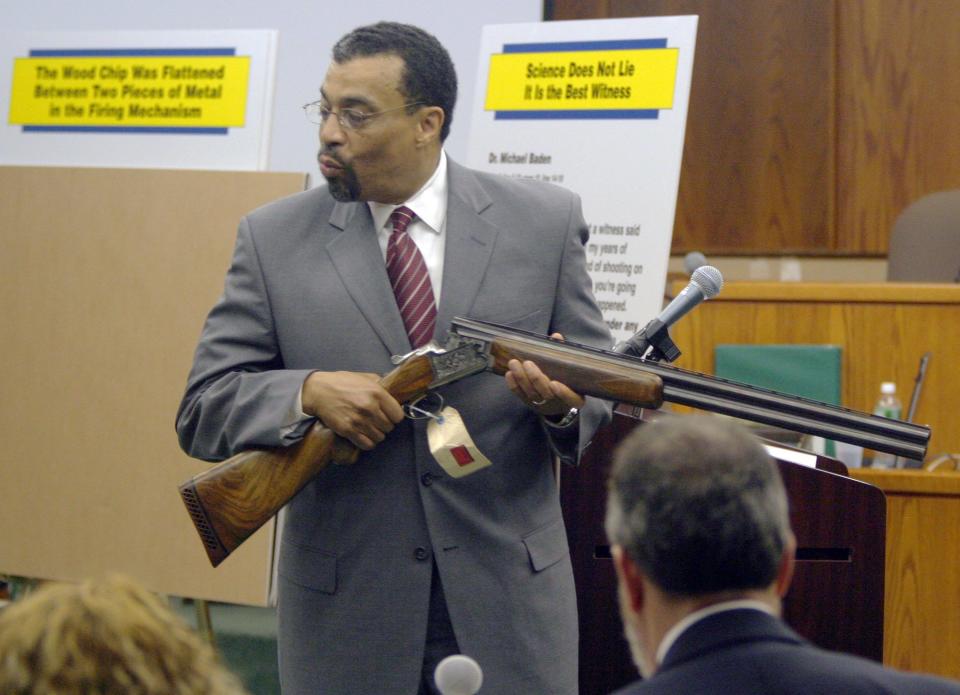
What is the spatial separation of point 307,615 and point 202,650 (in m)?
1.04

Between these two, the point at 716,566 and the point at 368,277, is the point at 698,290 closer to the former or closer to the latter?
the point at 368,277

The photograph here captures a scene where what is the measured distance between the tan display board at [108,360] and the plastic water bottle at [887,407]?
1705mm

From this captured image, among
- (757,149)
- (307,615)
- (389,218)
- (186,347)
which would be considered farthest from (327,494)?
(757,149)

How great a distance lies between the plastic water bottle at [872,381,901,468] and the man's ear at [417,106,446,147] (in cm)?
165

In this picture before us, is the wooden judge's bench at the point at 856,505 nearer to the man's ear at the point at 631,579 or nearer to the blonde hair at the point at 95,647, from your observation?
the man's ear at the point at 631,579

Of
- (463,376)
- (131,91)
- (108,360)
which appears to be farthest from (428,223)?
(131,91)

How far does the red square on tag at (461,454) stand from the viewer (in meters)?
1.87

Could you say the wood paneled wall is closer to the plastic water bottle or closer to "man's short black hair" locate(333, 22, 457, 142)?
the plastic water bottle

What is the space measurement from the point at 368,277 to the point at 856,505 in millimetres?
1185

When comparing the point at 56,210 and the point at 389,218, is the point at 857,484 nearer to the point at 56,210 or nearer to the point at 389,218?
the point at 389,218

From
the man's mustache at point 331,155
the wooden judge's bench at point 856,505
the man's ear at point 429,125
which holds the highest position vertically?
the man's ear at point 429,125

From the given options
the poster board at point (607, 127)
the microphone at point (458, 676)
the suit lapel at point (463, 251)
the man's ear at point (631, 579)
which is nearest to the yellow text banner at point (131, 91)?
the poster board at point (607, 127)

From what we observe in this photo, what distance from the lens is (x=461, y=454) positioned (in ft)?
6.13

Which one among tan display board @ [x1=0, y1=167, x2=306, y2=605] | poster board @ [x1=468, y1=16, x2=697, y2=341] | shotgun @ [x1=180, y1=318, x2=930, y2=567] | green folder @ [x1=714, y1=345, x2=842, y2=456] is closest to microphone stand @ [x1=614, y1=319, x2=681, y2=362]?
shotgun @ [x1=180, y1=318, x2=930, y2=567]
